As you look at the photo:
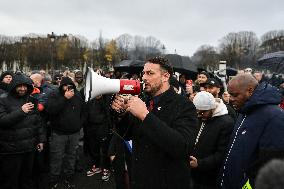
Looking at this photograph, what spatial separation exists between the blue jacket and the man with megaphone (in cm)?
46

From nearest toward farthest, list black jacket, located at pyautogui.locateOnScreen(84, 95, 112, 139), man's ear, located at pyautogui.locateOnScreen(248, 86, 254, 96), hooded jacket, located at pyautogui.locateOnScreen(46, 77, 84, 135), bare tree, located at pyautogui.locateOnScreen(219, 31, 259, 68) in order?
1. man's ear, located at pyautogui.locateOnScreen(248, 86, 254, 96)
2. hooded jacket, located at pyautogui.locateOnScreen(46, 77, 84, 135)
3. black jacket, located at pyautogui.locateOnScreen(84, 95, 112, 139)
4. bare tree, located at pyautogui.locateOnScreen(219, 31, 259, 68)

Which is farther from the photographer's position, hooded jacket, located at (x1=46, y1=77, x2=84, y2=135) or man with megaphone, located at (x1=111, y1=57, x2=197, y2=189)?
hooded jacket, located at (x1=46, y1=77, x2=84, y2=135)

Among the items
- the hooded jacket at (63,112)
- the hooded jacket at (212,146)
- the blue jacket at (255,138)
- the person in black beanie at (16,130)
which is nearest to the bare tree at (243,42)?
the hooded jacket at (63,112)

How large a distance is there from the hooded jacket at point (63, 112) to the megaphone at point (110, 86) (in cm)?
383

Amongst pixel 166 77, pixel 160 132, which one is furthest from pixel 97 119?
pixel 160 132

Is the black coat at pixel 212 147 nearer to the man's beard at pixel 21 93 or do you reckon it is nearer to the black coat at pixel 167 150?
the black coat at pixel 167 150

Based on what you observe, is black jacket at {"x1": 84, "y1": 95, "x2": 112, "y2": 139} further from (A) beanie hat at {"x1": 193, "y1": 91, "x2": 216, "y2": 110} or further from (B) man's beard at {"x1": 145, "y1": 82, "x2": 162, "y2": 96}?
(B) man's beard at {"x1": 145, "y1": 82, "x2": 162, "y2": 96}

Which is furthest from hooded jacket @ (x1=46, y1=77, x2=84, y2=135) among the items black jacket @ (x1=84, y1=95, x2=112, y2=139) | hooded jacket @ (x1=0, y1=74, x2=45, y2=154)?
hooded jacket @ (x1=0, y1=74, x2=45, y2=154)

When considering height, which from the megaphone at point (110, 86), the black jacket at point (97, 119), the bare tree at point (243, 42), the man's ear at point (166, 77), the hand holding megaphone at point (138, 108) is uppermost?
the bare tree at point (243, 42)

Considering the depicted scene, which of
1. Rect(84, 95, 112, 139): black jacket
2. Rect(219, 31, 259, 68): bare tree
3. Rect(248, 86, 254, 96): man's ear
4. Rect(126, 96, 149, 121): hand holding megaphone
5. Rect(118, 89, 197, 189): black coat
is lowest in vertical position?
Rect(84, 95, 112, 139): black jacket

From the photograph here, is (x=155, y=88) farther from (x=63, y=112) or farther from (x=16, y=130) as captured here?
(x=63, y=112)

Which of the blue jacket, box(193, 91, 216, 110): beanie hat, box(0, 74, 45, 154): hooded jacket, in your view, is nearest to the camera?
the blue jacket

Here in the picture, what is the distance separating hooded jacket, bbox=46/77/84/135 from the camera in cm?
714

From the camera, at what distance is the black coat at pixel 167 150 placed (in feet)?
10.1
